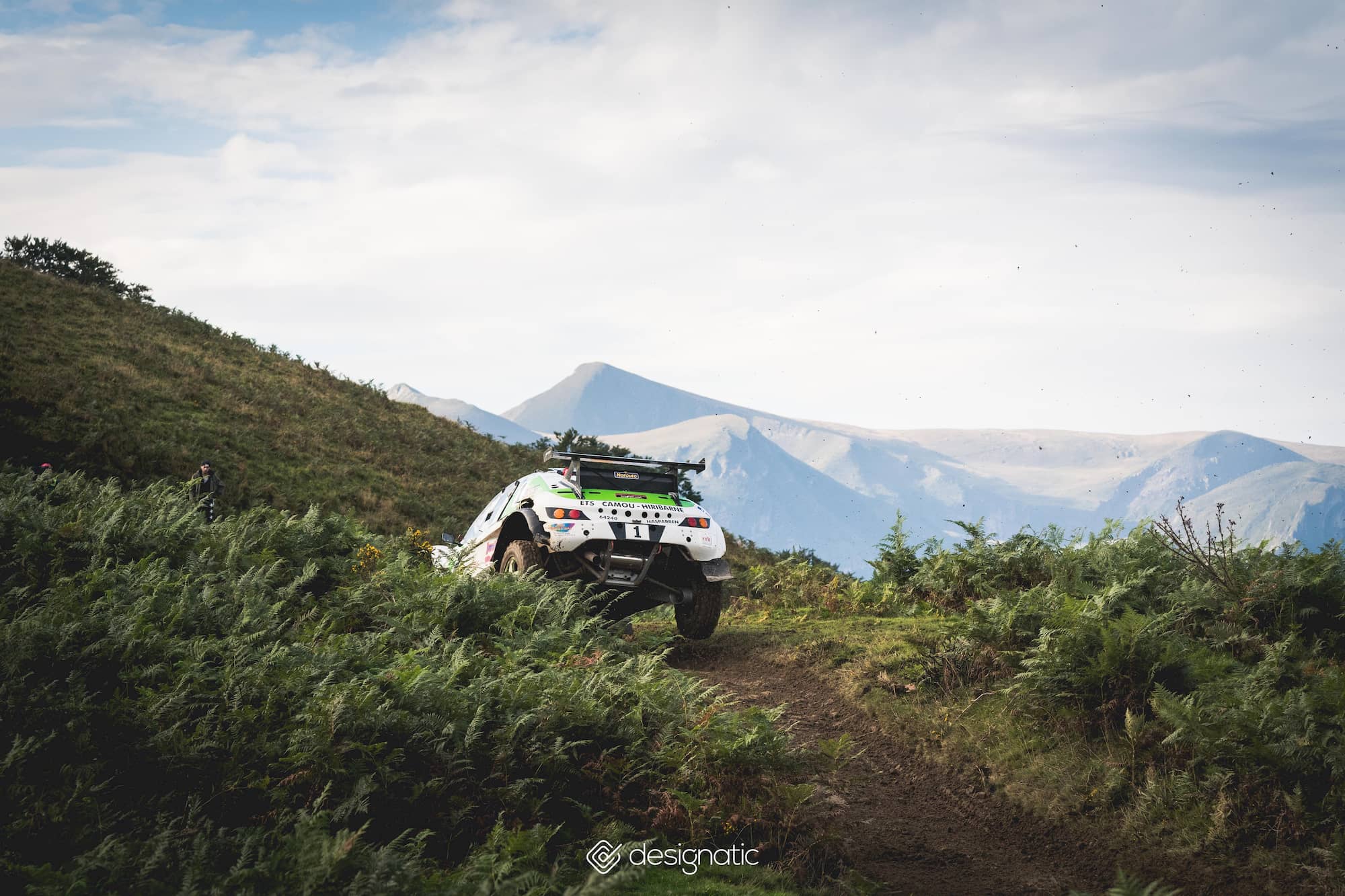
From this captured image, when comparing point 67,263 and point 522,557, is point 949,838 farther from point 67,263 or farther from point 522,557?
point 67,263

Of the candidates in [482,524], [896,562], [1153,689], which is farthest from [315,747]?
[896,562]

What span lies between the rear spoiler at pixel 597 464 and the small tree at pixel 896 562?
3.59 meters

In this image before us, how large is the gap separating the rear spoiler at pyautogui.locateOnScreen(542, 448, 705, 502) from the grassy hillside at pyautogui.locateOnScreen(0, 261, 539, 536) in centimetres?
1472

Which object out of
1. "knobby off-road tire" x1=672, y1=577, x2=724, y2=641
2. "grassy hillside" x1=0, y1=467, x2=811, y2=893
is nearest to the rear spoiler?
"knobby off-road tire" x1=672, y1=577, x2=724, y2=641

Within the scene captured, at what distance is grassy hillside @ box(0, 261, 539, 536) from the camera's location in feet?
76.8

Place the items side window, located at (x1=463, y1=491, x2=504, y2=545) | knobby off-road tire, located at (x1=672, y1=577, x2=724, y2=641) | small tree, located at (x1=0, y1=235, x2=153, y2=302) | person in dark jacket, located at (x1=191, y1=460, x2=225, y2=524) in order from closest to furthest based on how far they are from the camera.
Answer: knobby off-road tire, located at (x1=672, y1=577, x2=724, y2=641)
side window, located at (x1=463, y1=491, x2=504, y2=545)
person in dark jacket, located at (x1=191, y1=460, x2=225, y2=524)
small tree, located at (x1=0, y1=235, x2=153, y2=302)

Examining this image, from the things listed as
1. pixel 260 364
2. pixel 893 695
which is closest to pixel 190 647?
pixel 893 695

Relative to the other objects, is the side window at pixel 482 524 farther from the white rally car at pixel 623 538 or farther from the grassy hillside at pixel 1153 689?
the grassy hillside at pixel 1153 689

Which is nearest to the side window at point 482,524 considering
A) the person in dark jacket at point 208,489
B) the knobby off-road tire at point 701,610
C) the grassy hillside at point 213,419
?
the knobby off-road tire at point 701,610

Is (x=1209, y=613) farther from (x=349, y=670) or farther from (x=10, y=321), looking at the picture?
(x=10, y=321)

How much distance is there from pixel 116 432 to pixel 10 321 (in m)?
9.64

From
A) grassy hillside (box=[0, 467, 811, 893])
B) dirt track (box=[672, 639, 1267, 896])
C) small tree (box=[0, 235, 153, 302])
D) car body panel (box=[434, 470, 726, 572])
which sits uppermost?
small tree (box=[0, 235, 153, 302])

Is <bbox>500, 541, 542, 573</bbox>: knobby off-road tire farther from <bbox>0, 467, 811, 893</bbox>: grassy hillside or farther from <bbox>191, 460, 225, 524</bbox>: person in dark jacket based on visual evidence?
<bbox>191, 460, 225, 524</bbox>: person in dark jacket

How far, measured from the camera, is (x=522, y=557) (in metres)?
10.9
